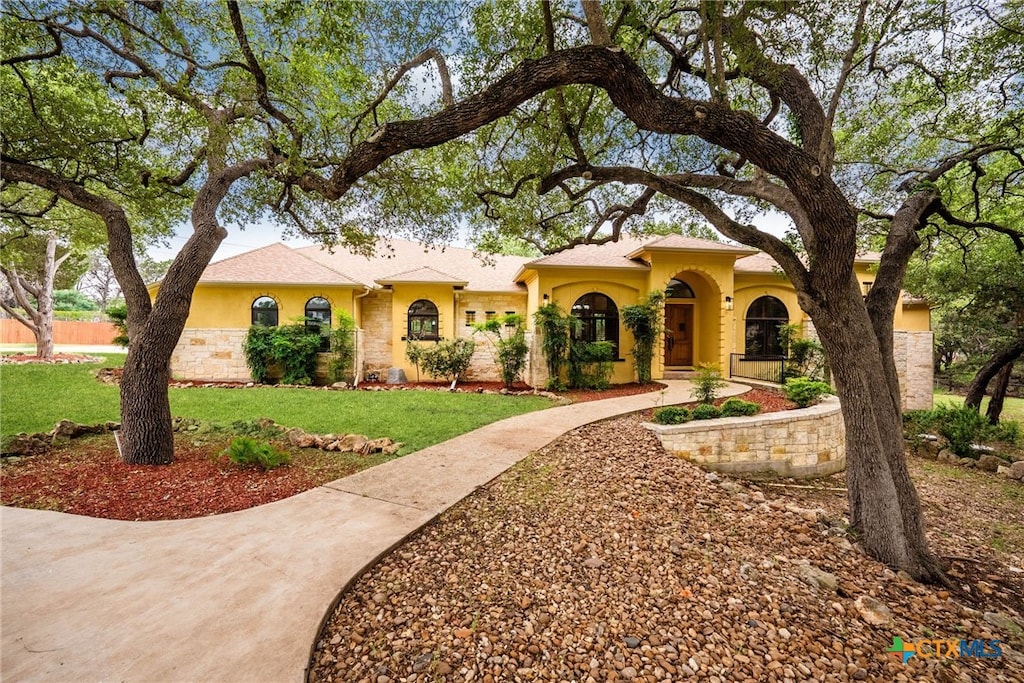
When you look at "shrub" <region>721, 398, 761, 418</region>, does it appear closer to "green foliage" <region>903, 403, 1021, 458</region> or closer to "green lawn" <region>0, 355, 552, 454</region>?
"green lawn" <region>0, 355, 552, 454</region>

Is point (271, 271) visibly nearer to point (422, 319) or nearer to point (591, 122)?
point (422, 319)

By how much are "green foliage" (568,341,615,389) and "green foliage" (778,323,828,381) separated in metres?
5.38

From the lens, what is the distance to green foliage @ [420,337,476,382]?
43.8ft

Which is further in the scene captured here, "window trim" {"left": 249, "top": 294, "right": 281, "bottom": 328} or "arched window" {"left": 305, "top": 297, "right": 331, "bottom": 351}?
"arched window" {"left": 305, "top": 297, "right": 331, "bottom": 351}

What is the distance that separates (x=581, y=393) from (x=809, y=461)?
571 cm

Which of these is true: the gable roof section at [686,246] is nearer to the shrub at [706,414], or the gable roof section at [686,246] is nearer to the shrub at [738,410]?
the shrub at [738,410]

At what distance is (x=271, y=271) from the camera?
1410 cm

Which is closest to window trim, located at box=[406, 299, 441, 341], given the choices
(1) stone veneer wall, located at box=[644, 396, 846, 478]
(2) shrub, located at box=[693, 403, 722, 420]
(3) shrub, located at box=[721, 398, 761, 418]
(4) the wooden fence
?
(1) stone veneer wall, located at box=[644, 396, 846, 478]

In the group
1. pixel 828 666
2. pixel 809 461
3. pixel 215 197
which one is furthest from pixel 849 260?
pixel 215 197

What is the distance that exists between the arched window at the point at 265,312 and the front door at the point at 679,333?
14.0 meters

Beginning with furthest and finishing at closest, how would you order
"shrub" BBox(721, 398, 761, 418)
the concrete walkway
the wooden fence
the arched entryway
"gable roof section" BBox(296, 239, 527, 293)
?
the wooden fence, "gable roof section" BBox(296, 239, 527, 293), the arched entryway, "shrub" BBox(721, 398, 761, 418), the concrete walkway

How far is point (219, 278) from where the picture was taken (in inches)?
528

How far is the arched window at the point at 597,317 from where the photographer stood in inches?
529

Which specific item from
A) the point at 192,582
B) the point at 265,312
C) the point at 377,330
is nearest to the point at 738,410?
the point at 192,582
